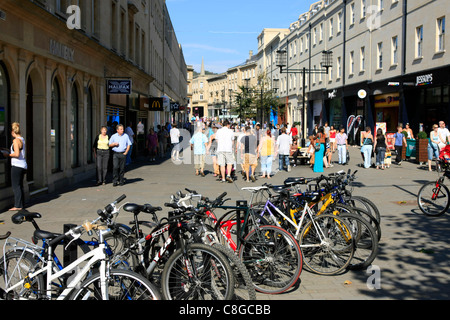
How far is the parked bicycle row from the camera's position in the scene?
402 cm

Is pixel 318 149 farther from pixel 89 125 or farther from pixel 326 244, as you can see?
pixel 326 244

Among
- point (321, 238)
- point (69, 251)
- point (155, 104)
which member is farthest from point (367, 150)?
point (69, 251)

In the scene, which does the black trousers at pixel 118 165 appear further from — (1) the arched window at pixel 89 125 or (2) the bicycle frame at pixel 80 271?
(2) the bicycle frame at pixel 80 271

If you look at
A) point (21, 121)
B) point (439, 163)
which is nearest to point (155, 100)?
point (21, 121)

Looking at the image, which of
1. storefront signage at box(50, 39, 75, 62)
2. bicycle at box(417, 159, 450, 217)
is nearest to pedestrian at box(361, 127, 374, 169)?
bicycle at box(417, 159, 450, 217)

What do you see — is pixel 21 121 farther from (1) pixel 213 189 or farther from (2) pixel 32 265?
(2) pixel 32 265

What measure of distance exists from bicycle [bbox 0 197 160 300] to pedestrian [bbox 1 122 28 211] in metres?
5.97

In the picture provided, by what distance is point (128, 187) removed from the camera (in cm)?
1450

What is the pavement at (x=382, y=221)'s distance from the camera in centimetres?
563

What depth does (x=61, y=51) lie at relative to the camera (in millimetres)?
14094

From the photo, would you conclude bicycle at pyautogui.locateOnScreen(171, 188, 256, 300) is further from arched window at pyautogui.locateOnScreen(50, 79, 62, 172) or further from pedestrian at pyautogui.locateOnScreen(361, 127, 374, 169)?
pedestrian at pyautogui.locateOnScreen(361, 127, 374, 169)

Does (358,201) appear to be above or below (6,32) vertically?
below

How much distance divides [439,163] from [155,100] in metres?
21.5

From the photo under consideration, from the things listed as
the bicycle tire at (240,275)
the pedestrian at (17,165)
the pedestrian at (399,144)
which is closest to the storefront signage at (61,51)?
the pedestrian at (17,165)
